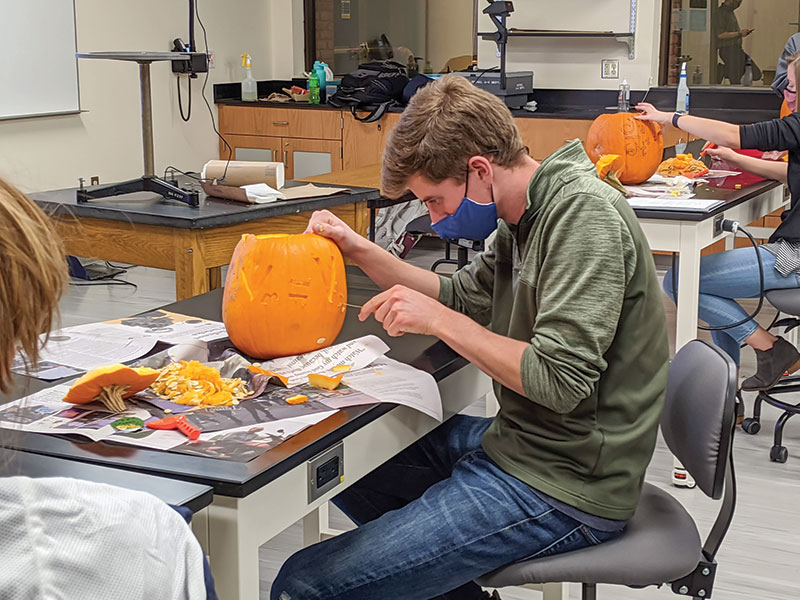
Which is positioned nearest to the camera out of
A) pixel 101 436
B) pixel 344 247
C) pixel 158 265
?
pixel 101 436

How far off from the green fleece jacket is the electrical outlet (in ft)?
14.2

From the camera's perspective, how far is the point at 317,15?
22.5 ft

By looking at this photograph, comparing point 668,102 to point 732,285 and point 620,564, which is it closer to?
point 732,285

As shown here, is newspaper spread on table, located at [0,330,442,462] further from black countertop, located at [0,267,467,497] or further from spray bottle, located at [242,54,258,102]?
spray bottle, located at [242,54,258,102]

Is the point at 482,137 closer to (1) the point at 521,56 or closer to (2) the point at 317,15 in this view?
(1) the point at 521,56

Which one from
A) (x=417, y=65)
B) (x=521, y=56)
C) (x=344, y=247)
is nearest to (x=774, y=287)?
(x=344, y=247)

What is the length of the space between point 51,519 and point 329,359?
829 mm

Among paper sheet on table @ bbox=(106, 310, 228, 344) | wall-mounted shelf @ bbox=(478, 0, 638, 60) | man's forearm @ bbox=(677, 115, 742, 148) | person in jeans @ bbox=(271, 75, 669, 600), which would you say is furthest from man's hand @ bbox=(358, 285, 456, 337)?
wall-mounted shelf @ bbox=(478, 0, 638, 60)

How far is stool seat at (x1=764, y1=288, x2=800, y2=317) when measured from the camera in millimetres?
2990

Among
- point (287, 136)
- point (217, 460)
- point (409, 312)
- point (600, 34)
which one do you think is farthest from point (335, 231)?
point (287, 136)

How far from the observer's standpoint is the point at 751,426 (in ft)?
10.4

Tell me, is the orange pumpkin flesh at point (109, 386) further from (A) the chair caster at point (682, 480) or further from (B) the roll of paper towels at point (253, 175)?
(A) the chair caster at point (682, 480)

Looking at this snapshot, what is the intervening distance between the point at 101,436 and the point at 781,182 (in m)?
2.97

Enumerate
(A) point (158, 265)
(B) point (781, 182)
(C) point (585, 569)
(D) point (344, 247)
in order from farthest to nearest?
(B) point (781, 182)
(A) point (158, 265)
(D) point (344, 247)
(C) point (585, 569)
